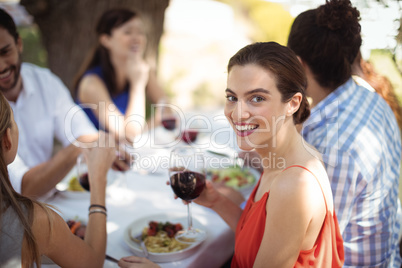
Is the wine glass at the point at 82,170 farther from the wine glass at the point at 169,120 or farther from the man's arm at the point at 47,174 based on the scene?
the wine glass at the point at 169,120

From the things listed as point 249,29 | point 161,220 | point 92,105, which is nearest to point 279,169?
point 161,220

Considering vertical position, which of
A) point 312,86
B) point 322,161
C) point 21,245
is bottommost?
point 21,245

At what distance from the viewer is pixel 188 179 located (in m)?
1.50

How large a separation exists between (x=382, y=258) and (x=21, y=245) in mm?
1543

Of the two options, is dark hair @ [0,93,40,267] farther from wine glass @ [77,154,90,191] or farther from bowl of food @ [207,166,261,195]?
bowl of food @ [207,166,261,195]

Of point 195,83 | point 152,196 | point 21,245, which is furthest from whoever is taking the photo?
point 195,83

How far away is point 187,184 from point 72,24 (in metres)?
3.33

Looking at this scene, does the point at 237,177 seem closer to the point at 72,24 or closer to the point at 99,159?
the point at 99,159

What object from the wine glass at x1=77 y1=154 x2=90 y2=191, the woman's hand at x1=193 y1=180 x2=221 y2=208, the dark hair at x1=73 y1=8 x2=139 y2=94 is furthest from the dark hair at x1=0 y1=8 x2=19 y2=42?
the woman's hand at x1=193 y1=180 x2=221 y2=208

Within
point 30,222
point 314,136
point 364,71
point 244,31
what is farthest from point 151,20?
point 244,31

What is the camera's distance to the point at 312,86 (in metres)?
1.83

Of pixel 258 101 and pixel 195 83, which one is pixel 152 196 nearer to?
pixel 258 101

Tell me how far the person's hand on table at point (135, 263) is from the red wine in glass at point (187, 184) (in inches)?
12.4

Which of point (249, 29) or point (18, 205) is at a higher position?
point (249, 29)
